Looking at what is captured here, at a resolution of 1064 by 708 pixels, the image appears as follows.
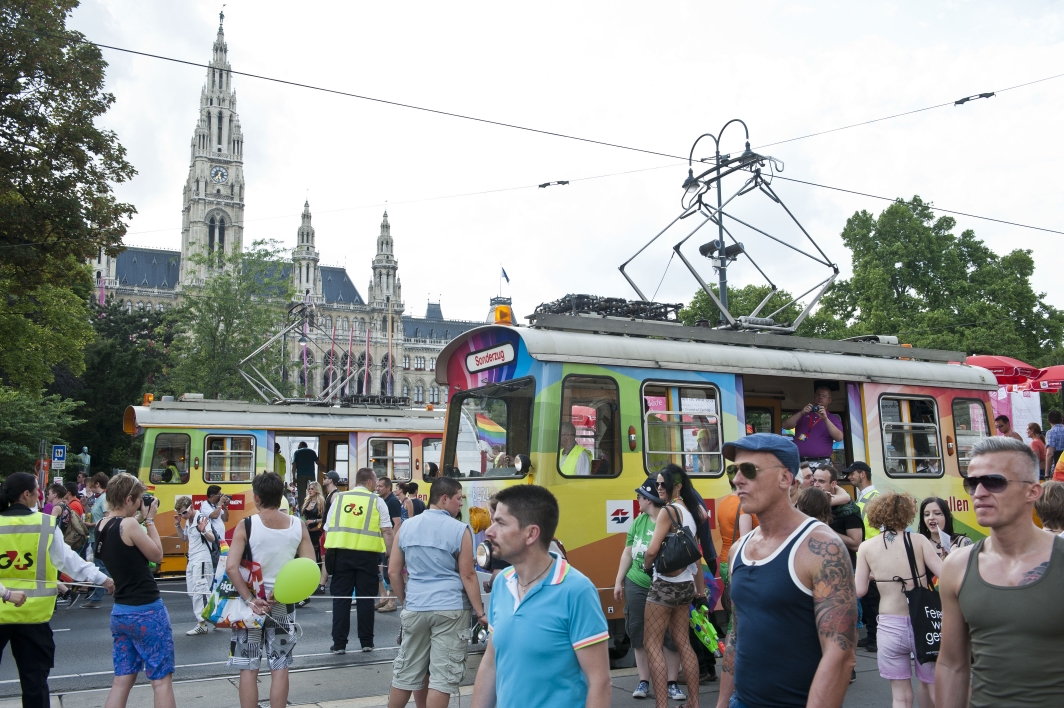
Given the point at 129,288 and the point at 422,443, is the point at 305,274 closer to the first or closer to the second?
the point at 129,288

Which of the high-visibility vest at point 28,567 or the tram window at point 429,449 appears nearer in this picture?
the high-visibility vest at point 28,567

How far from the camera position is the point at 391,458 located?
19.7 m

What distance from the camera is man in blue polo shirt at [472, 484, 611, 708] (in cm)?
317

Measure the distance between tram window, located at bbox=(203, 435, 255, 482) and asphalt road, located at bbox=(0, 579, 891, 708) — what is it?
4.89m

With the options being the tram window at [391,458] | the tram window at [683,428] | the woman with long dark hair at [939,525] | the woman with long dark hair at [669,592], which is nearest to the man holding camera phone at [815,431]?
the tram window at [683,428]

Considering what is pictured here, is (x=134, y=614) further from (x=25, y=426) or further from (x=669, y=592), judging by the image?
(x=25, y=426)

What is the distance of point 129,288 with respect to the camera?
4631 inches

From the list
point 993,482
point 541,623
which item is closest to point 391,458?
point 541,623

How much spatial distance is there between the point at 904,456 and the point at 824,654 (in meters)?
8.80

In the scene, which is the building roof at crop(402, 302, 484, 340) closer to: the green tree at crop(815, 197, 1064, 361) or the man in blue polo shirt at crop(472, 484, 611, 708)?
the green tree at crop(815, 197, 1064, 361)

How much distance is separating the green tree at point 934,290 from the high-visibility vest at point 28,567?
3836cm

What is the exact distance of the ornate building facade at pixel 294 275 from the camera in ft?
374

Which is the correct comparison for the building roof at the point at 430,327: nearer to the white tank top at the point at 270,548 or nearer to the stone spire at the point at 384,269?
the stone spire at the point at 384,269

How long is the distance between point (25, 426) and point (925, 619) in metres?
31.3
